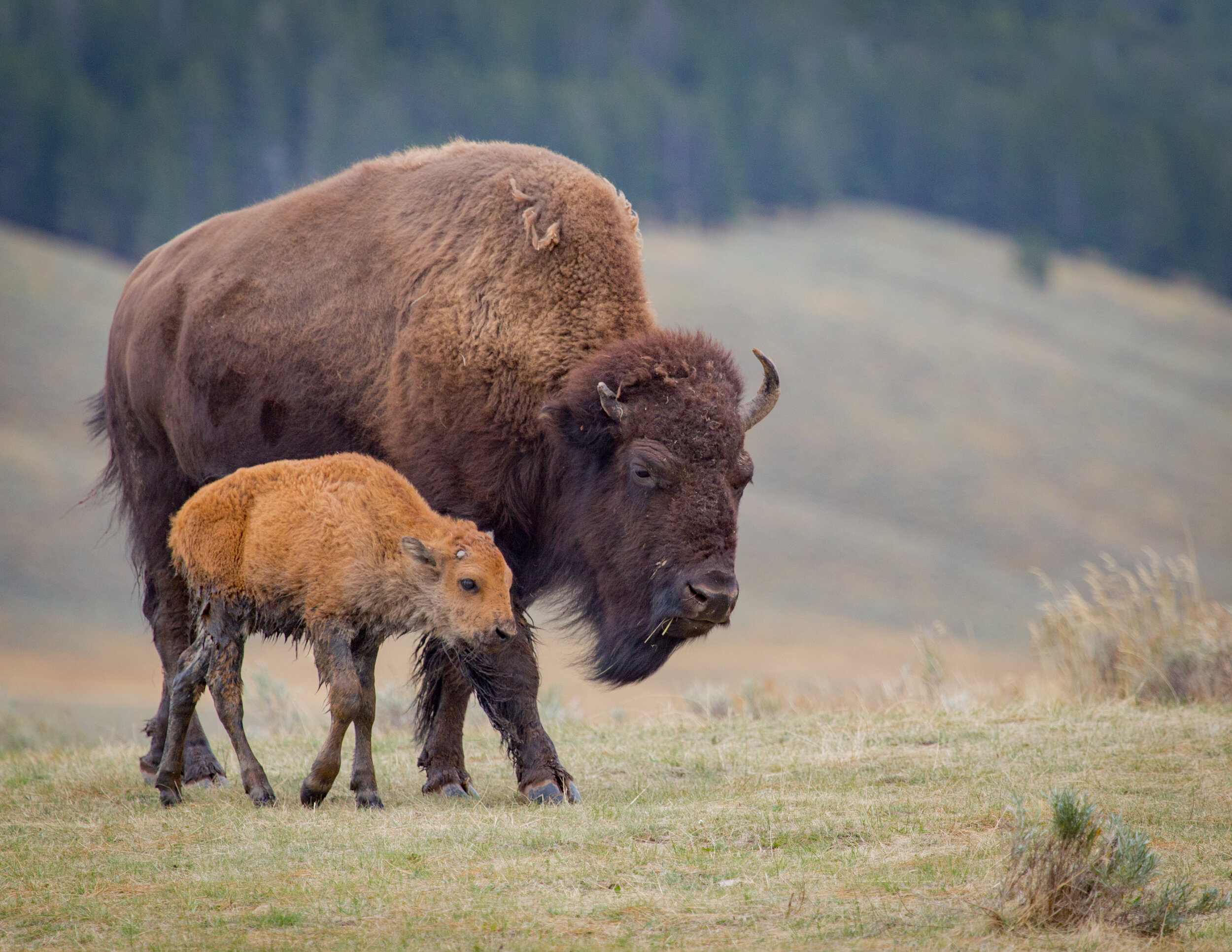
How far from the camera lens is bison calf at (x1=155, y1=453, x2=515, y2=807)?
570cm

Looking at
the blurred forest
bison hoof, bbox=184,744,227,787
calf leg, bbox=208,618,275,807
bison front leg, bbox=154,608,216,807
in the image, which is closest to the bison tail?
bison hoof, bbox=184,744,227,787

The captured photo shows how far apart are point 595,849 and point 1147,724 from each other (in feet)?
12.2

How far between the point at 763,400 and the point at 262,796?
2894 millimetres

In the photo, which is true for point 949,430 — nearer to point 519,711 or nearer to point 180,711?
point 519,711

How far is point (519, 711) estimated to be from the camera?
6242mm

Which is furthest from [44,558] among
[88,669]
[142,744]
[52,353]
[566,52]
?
[566,52]

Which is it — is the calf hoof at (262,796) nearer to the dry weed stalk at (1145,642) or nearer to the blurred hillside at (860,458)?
the dry weed stalk at (1145,642)

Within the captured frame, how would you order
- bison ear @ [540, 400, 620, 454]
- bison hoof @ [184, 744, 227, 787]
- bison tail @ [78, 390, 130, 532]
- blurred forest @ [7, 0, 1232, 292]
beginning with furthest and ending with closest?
blurred forest @ [7, 0, 1232, 292] → bison tail @ [78, 390, 130, 532] → bison hoof @ [184, 744, 227, 787] → bison ear @ [540, 400, 620, 454]

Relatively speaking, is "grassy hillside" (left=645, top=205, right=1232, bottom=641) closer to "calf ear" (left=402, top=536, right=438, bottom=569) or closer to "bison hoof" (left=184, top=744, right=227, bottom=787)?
"bison hoof" (left=184, top=744, right=227, bottom=787)

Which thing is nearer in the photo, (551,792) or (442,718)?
(551,792)

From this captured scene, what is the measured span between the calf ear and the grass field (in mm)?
1041

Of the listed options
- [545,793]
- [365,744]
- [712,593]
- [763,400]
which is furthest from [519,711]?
[763,400]

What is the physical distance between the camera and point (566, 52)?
92062 millimetres

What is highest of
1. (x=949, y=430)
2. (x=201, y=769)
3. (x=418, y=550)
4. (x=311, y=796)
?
(x=418, y=550)
